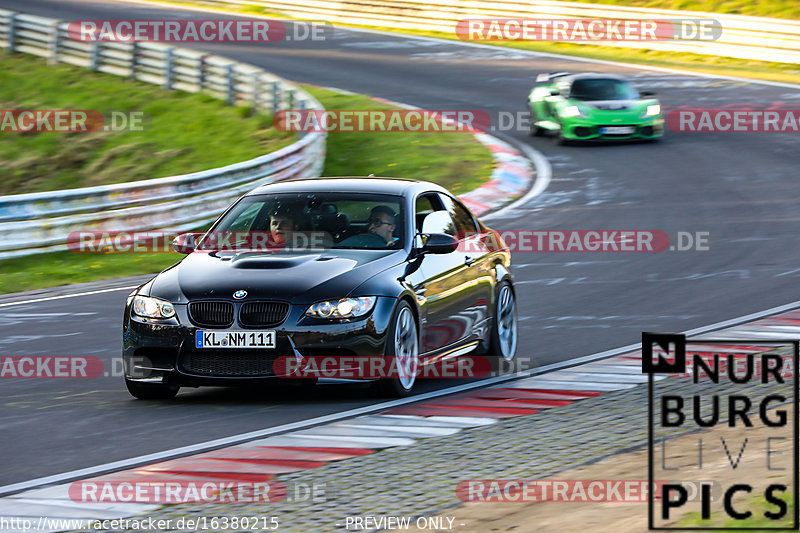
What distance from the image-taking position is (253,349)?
8.80 metres

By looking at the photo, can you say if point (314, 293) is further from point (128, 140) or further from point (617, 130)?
point (128, 140)

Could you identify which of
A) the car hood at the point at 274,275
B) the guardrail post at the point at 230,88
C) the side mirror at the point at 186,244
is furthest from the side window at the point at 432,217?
the guardrail post at the point at 230,88

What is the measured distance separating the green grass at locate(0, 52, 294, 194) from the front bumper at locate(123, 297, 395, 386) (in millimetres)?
15838

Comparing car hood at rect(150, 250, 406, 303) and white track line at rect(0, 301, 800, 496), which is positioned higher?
car hood at rect(150, 250, 406, 303)

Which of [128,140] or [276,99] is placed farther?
[128,140]

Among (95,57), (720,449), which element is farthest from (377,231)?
(95,57)

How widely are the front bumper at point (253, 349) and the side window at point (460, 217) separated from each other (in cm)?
175

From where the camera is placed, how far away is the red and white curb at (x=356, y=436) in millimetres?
6575

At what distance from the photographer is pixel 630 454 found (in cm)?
731

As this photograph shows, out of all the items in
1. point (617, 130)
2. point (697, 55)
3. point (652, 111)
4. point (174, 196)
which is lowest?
point (617, 130)

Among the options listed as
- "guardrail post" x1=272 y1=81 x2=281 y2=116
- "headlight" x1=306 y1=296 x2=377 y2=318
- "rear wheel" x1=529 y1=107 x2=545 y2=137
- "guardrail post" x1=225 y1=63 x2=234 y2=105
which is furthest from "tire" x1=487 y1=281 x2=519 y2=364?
"guardrail post" x1=225 y1=63 x2=234 y2=105
